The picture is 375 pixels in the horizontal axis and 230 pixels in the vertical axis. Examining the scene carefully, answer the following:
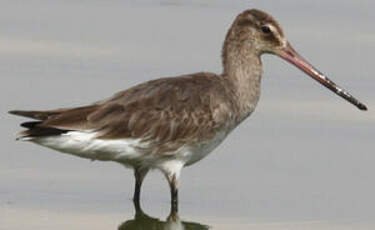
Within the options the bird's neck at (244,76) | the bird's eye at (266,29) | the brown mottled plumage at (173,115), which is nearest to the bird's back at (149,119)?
the brown mottled plumage at (173,115)

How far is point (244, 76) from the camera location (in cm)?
1420

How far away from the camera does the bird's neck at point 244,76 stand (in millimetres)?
14094

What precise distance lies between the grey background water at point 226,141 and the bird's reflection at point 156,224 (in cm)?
8

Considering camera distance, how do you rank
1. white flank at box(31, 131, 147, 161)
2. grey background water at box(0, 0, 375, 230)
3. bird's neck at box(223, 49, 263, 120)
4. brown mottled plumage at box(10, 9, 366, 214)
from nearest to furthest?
white flank at box(31, 131, 147, 161)
brown mottled plumage at box(10, 9, 366, 214)
grey background water at box(0, 0, 375, 230)
bird's neck at box(223, 49, 263, 120)

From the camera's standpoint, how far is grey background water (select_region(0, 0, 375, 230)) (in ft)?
44.3

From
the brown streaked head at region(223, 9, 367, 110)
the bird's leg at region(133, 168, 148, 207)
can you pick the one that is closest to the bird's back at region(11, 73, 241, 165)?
the bird's leg at region(133, 168, 148, 207)

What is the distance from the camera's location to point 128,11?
63.3ft

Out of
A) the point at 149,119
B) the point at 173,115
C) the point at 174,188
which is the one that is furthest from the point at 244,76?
the point at 174,188

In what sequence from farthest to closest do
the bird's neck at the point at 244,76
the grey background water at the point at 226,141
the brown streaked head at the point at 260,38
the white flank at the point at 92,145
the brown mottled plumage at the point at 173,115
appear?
1. the brown streaked head at the point at 260,38
2. the bird's neck at the point at 244,76
3. the grey background water at the point at 226,141
4. the brown mottled plumage at the point at 173,115
5. the white flank at the point at 92,145

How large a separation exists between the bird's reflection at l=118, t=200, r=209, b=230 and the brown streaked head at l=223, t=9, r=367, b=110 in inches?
66.6

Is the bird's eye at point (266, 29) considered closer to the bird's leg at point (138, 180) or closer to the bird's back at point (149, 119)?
the bird's back at point (149, 119)

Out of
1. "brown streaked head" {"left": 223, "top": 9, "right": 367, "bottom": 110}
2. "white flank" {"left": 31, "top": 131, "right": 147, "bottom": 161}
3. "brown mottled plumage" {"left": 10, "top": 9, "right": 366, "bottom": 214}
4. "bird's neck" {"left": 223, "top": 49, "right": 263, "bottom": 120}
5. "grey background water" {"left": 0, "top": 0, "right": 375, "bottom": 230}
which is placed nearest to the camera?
"white flank" {"left": 31, "top": 131, "right": 147, "bottom": 161}

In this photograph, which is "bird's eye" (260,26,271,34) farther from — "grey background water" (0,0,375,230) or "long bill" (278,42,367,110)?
"grey background water" (0,0,375,230)

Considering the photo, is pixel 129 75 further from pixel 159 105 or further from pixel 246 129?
pixel 159 105
